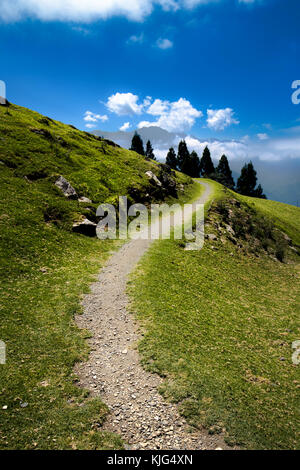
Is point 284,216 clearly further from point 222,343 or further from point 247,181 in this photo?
point 222,343

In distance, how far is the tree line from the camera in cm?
10575

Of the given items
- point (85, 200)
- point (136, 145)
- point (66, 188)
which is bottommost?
point (85, 200)

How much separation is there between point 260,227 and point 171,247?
925 inches

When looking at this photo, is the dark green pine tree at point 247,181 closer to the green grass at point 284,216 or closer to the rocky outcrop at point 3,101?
the green grass at point 284,216

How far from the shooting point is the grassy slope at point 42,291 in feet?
24.3

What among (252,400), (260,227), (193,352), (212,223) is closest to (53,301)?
(193,352)

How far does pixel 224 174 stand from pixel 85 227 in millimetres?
102943

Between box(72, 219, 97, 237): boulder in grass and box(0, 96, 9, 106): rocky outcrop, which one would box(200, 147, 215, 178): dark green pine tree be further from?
box(72, 219, 97, 237): boulder in grass

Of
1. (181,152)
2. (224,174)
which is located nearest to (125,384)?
(224,174)

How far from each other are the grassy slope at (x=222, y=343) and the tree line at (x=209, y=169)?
299ft

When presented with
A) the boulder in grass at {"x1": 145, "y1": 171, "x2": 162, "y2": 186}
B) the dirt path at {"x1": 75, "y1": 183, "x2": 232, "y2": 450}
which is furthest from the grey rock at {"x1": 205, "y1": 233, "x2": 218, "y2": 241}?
the boulder in grass at {"x1": 145, "y1": 171, "x2": 162, "y2": 186}

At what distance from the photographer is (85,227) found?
24.8 m

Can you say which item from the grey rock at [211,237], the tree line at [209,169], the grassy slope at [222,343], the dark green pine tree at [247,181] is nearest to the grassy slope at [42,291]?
the grassy slope at [222,343]

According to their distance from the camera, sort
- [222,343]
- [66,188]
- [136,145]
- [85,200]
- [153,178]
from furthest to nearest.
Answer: [136,145] < [153,178] < [85,200] < [66,188] < [222,343]
